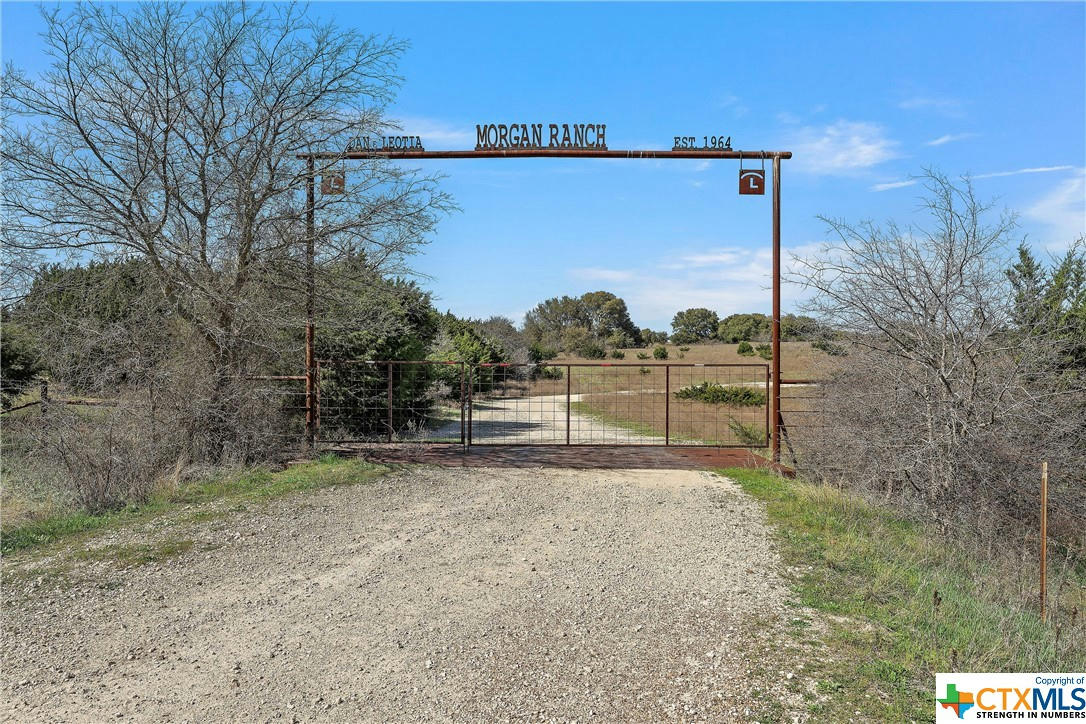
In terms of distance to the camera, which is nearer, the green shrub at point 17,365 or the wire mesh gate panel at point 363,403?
the wire mesh gate panel at point 363,403

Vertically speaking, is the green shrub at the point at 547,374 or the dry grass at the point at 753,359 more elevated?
the dry grass at the point at 753,359

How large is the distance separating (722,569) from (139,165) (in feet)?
31.5

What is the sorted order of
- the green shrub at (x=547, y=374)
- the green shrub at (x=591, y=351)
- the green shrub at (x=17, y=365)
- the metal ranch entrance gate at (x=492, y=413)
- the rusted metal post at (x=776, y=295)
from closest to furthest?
the rusted metal post at (x=776, y=295), the metal ranch entrance gate at (x=492, y=413), the green shrub at (x=17, y=365), the green shrub at (x=547, y=374), the green shrub at (x=591, y=351)

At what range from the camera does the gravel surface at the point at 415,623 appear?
3.93 metres

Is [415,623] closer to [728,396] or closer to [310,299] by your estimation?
[310,299]

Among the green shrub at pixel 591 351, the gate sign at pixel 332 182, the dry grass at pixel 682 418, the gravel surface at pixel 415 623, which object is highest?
the gate sign at pixel 332 182

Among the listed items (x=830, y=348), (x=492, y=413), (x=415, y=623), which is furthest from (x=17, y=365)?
(x=830, y=348)

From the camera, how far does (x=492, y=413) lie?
22.9 meters

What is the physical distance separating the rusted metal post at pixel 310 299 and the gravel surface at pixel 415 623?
3.78 meters

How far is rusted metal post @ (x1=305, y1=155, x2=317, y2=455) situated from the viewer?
11227 millimetres

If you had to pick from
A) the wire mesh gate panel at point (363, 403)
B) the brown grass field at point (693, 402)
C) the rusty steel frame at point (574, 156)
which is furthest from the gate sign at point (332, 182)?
the brown grass field at point (693, 402)

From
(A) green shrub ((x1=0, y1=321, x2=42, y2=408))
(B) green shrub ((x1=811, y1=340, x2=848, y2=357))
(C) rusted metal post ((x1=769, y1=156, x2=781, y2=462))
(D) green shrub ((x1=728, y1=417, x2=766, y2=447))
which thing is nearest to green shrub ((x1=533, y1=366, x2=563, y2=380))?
(D) green shrub ((x1=728, y1=417, x2=766, y2=447))

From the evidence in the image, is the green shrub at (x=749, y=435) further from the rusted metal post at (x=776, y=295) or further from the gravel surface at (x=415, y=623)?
the gravel surface at (x=415, y=623)

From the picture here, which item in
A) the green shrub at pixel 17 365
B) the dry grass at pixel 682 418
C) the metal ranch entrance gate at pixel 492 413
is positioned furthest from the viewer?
the dry grass at pixel 682 418
